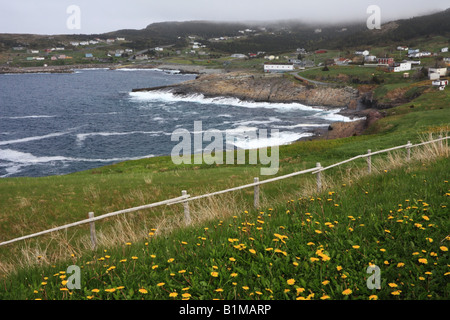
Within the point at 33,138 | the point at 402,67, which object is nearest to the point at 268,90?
the point at 402,67

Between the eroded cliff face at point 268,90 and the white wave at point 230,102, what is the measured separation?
3.17 m

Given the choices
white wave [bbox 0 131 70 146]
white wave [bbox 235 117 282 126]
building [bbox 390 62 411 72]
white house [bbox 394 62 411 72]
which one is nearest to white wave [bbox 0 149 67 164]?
white wave [bbox 0 131 70 146]

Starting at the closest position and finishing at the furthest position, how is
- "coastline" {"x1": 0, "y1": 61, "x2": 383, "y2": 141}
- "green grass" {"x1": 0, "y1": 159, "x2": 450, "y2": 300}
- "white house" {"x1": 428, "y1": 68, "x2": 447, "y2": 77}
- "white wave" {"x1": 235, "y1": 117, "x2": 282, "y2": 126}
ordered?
1. "green grass" {"x1": 0, "y1": 159, "x2": 450, "y2": 300}
2. "white wave" {"x1": 235, "y1": 117, "x2": 282, "y2": 126}
3. "coastline" {"x1": 0, "y1": 61, "x2": 383, "y2": 141}
4. "white house" {"x1": 428, "y1": 68, "x2": 447, "y2": 77}

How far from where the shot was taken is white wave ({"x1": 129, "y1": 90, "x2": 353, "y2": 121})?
9000 cm

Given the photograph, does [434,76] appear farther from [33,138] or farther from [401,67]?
[33,138]

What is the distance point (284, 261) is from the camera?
655 cm

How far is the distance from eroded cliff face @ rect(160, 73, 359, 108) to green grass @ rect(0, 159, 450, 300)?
9548 cm

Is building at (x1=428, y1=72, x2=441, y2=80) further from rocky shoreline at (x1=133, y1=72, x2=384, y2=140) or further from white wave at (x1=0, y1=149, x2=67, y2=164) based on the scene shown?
white wave at (x1=0, y1=149, x2=67, y2=164)

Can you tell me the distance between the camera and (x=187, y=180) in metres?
24.7

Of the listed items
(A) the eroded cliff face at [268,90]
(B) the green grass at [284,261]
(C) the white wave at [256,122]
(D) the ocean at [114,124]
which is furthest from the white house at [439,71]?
(B) the green grass at [284,261]

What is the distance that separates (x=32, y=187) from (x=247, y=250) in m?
20.8

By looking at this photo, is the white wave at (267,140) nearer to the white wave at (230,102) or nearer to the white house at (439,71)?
the white wave at (230,102)

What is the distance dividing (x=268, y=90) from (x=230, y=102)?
13703 millimetres
